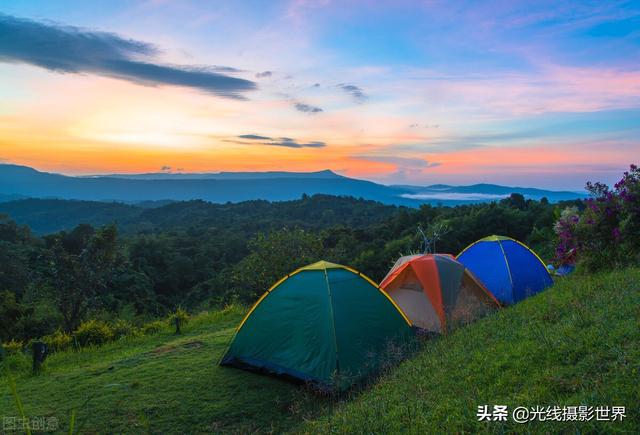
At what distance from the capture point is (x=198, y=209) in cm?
9106

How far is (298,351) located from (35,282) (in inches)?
672

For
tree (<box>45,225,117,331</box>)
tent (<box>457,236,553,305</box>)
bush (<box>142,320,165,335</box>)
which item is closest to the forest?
tree (<box>45,225,117,331</box>)

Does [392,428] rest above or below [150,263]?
above

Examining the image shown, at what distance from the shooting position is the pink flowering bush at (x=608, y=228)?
795cm

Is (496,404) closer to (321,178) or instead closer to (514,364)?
(514,364)

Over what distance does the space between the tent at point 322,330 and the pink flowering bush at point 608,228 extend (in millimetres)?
4020

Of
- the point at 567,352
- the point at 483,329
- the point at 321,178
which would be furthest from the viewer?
the point at 321,178

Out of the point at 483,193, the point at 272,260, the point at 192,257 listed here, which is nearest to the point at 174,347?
the point at 272,260

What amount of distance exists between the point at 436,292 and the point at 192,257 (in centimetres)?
3701

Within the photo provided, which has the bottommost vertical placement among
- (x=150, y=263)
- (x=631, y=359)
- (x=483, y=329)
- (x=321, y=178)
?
(x=150, y=263)

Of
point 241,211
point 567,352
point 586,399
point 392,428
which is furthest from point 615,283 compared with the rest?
point 241,211

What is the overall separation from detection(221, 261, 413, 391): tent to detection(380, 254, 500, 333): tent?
3.79ft

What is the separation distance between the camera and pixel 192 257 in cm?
4250

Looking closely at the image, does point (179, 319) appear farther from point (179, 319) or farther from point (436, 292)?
point (436, 292)
